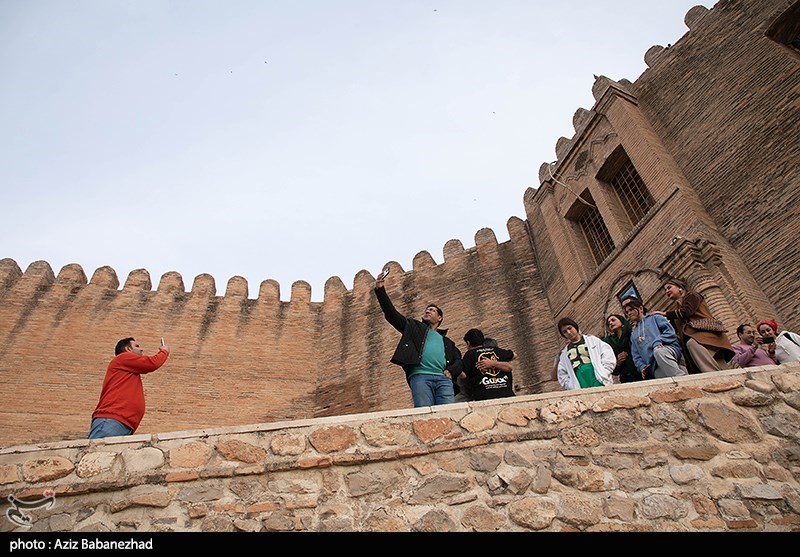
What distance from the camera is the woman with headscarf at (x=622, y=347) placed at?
538 cm

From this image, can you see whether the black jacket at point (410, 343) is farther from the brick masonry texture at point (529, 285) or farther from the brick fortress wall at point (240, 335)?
the brick fortress wall at point (240, 335)

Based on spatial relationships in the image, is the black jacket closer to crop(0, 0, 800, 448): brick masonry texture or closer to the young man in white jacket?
Result: the young man in white jacket

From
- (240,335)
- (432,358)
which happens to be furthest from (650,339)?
(240,335)

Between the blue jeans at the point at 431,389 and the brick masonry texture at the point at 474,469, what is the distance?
114cm

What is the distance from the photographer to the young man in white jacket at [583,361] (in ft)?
16.4

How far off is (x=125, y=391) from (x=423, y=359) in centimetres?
239

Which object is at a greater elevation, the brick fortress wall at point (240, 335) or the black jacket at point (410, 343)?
the brick fortress wall at point (240, 335)

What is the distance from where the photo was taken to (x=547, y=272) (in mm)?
13359

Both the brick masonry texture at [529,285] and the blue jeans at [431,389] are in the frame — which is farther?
the brick masonry texture at [529,285]

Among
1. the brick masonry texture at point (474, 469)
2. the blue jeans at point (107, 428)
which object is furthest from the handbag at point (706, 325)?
the blue jeans at point (107, 428)

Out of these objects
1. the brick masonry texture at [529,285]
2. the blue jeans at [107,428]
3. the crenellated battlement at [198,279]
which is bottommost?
the blue jeans at [107,428]

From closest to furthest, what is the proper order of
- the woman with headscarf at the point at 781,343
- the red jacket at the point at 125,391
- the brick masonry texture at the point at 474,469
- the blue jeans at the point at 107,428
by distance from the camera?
the brick masonry texture at the point at 474,469 < the blue jeans at the point at 107,428 < the red jacket at the point at 125,391 < the woman with headscarf at the point at 781,343

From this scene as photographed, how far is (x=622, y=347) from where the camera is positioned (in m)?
5.49

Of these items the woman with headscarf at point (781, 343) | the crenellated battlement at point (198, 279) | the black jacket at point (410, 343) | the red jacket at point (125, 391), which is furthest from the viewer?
the crenellated battlement at point (198, 279)
